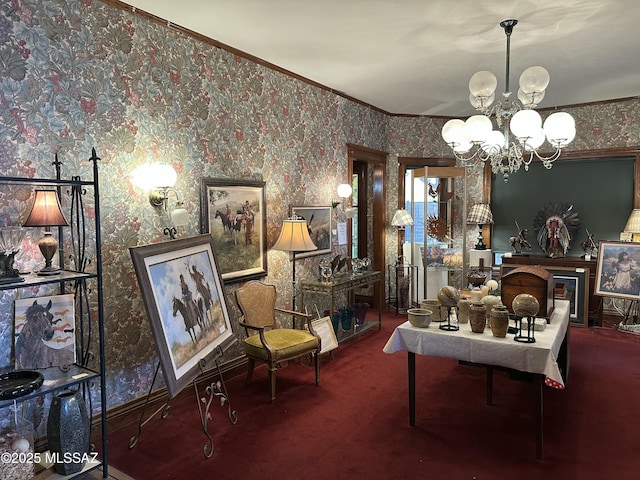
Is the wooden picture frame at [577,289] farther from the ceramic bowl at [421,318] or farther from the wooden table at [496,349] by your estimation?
the ceramic bowl at [421,318]

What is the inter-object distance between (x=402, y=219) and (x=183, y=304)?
4127 mm

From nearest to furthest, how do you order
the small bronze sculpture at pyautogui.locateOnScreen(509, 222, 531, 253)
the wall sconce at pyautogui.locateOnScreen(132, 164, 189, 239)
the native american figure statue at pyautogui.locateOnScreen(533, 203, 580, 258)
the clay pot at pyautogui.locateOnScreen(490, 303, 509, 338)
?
the clay pot at pyautogui.locateOnScreen(490, 303, 509, 338)
the wall sconce at pyautogui.locateOnScreen(132, 164, 189, 239)
the native american figure statue at pyautogui.locateOnScreen(533, 203, 580, 258)
the small bronze sculpture at pyautogui.locateOnScreen(509, 222, 531, 253)

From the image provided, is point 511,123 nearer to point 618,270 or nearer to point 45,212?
point 45,212

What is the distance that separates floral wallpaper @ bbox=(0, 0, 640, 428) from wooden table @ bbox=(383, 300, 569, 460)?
5.80ft

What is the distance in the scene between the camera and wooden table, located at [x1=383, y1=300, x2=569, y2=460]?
2703mm

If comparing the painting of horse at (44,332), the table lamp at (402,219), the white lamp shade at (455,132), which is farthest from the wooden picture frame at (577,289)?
the painting of horse at (44,332)

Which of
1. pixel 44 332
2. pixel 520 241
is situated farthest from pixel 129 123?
pixel 520 241

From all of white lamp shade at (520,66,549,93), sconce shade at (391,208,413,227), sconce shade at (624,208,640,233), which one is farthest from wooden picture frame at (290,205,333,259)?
sconce shade at (624,208,640,233)

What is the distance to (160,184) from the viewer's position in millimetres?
3363

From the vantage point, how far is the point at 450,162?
705 centimetres

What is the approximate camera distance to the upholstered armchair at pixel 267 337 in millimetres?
3714

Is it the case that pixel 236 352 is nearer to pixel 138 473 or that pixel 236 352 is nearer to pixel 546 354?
pixel 138 473

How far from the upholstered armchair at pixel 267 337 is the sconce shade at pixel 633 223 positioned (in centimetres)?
426

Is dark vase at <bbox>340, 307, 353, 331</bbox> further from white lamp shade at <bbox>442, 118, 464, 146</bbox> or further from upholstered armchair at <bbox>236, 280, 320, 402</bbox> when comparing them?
white lamp shade at <bbox>442, 118, 464, 146</bbox>
